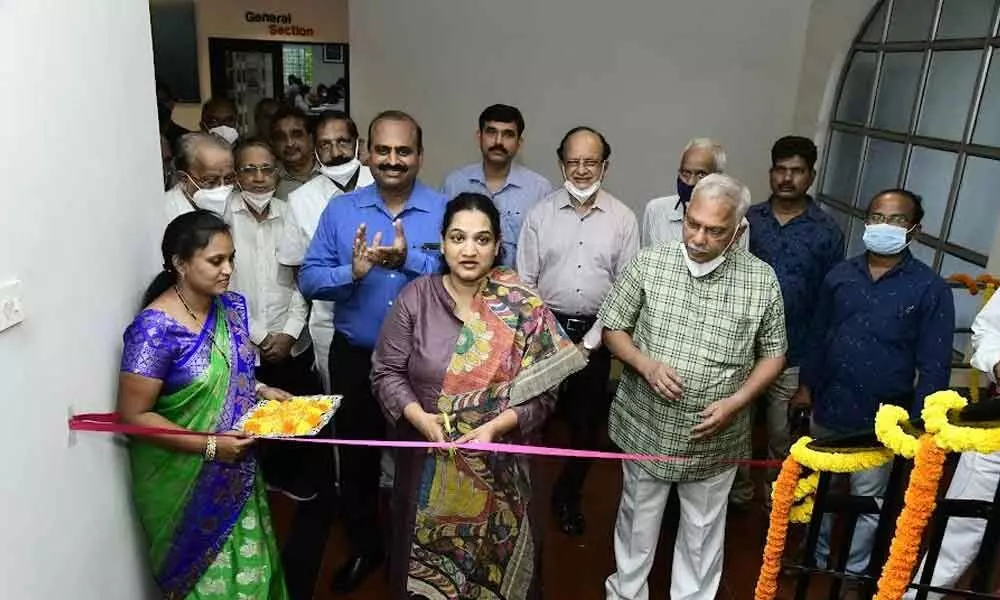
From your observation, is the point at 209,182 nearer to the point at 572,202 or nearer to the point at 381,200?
the point at 381,200

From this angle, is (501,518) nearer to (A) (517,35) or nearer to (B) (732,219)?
(B) (732,219)

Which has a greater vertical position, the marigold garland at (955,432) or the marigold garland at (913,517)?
the marigold garland at (955,432)

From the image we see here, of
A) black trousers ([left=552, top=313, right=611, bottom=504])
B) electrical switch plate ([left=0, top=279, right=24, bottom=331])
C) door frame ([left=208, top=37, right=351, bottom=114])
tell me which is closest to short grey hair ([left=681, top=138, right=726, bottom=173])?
black trousers ([left=552, top=313, right=611, bottom=504])

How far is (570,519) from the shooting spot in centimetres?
309

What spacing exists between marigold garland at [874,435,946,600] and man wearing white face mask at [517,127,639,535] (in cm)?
166

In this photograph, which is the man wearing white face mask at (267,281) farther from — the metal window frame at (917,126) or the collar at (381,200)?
the metal window frame at (917,126)

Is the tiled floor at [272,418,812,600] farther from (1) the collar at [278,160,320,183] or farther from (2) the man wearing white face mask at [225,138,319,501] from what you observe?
(1) the collar at [278,160,320,183]

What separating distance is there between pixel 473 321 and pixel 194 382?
30.0 inches

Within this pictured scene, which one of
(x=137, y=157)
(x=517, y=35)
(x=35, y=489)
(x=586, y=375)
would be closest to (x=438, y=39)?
(x=517, y=35)

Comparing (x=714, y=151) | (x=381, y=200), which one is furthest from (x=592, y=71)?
(x=381, y=200)

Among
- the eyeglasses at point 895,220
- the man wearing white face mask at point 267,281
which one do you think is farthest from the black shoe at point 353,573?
the eyeglasses at point 895,220

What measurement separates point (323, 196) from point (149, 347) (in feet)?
4.12

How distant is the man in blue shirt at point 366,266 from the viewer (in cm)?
246

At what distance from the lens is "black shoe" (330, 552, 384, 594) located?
105 inches
